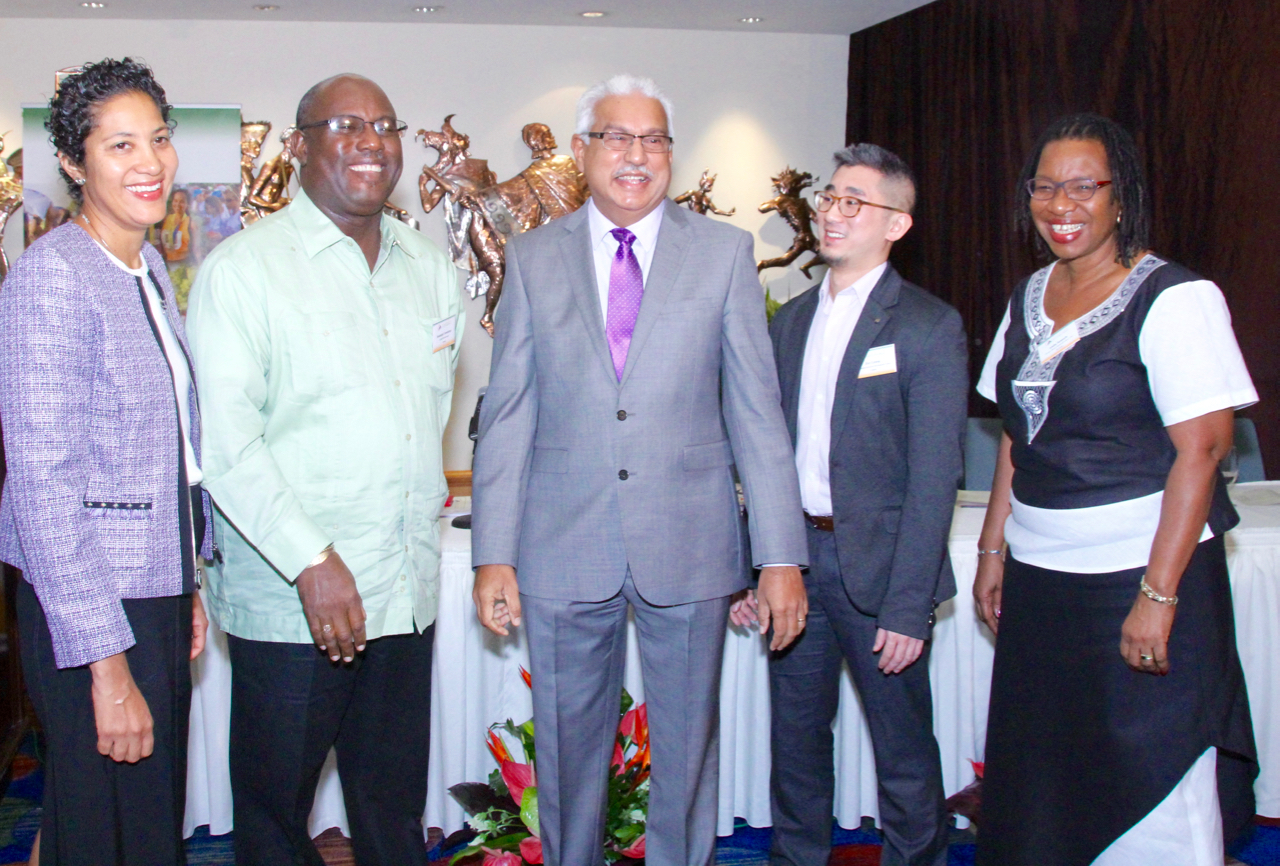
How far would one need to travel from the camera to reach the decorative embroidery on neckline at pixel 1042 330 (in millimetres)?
1818

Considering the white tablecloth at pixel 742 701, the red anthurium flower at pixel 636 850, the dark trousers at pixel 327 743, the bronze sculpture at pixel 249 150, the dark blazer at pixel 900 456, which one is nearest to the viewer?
the dark trousers at pixel 327 743

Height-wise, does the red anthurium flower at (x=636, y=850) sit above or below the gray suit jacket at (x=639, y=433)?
below

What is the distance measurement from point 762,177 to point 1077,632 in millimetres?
4723

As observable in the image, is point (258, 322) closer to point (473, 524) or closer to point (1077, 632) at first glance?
point (473, 524)

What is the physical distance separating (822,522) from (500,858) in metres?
1.06

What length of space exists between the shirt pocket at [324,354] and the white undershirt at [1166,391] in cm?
129

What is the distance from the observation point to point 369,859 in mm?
1980

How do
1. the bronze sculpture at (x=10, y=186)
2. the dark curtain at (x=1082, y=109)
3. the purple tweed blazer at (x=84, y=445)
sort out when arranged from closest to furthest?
the purple tweed blazer at (x=84, y=445), the dark curtain at (x=1082, y=109), the bronze sculpture at (x=10, y=186)

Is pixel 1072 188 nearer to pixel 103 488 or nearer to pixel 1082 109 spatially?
pixel 103 488

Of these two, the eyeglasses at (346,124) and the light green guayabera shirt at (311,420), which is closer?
the light green guayabera shirt at (311,420)

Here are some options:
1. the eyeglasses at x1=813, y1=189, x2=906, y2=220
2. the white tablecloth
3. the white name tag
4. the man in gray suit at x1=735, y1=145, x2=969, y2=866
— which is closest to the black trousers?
the white tablecloth

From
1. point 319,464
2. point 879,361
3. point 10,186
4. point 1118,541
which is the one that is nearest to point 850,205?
point 879,361

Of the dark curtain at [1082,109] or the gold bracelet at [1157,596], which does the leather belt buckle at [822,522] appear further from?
the dark curtain at [1082,109]

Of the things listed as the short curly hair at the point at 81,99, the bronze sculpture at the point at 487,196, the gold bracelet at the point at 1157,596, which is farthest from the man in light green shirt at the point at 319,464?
the bronze sculpture at the point at 487,196
